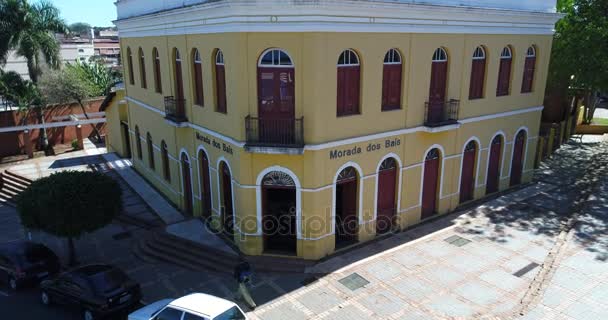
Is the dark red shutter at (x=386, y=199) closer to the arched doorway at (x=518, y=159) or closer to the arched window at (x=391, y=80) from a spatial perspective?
the arched window at (x=391, y=80)

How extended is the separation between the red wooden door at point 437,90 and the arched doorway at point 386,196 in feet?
7.81

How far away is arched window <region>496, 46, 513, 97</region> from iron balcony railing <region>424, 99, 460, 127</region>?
3.24 m

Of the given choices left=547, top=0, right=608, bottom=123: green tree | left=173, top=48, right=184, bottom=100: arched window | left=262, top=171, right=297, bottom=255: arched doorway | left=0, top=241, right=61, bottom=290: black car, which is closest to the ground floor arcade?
left=262, top=171, right=297, bottom=255: arched doorway

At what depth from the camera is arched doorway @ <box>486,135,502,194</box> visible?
64.2 feet

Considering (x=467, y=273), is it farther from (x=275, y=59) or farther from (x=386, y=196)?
(x=275, y=59)

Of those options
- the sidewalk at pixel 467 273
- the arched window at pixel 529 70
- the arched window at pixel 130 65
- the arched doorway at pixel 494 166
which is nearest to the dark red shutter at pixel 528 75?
the arched window at pixel 529 70

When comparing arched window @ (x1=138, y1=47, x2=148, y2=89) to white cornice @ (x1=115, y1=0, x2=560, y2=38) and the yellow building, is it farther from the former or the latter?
white cornice @ (x1=115, y1=0, x2=560, y2=38)

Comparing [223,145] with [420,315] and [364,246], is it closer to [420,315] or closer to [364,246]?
[364,246]

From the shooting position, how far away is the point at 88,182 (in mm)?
14734

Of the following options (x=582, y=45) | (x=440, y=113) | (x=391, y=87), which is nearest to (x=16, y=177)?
(x=391, y=87)

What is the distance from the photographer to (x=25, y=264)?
14445 mm

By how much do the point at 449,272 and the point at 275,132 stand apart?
23.0 feet

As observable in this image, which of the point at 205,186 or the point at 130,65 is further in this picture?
the point at 130,65

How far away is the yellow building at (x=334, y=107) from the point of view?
13.0 m
